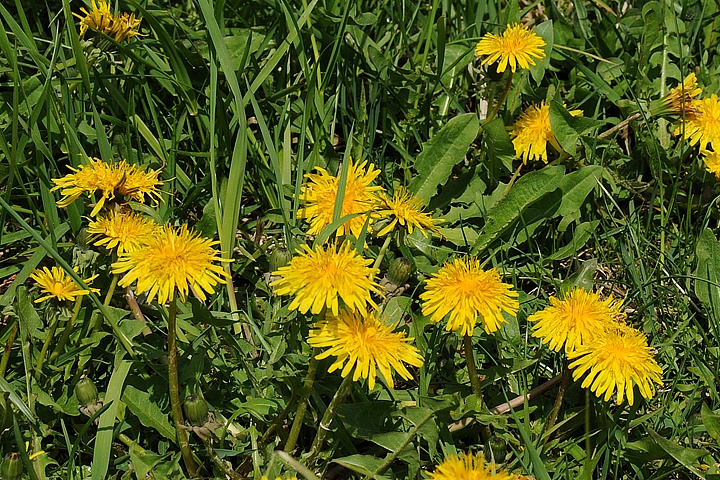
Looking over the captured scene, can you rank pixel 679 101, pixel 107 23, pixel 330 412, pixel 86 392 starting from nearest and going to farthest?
pixel 330 412 < pixel 86 392 < pixel 107 23 < pixel 679 101

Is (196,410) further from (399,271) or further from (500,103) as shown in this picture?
(500,103)

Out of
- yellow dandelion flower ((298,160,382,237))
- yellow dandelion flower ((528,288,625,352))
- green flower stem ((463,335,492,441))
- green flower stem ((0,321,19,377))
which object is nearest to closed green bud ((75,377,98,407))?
green flower stem ((0,321,19,377))

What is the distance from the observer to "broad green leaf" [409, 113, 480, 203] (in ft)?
8.15

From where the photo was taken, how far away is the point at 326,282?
60.6 inches

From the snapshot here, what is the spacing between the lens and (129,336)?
191 centimetres

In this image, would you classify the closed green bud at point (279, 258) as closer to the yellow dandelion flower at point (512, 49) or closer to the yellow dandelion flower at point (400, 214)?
the yellow dandelion flower at point (400, 214)

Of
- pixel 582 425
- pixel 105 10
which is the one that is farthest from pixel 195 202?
pixel 582 425

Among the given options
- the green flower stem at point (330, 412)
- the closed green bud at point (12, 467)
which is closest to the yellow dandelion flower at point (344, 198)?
the green flower stem at point (330, 412)

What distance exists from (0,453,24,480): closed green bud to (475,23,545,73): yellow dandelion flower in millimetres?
1573

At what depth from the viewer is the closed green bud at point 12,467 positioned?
1.59m

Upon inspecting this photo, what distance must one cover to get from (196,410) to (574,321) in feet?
2.66

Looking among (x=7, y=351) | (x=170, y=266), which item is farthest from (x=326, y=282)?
(x=7, y=351)

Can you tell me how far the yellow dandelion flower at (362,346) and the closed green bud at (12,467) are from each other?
1.99 ft

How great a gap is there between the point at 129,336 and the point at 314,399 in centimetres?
44
